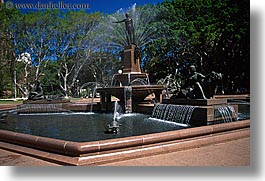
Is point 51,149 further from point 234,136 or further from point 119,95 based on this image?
point 119,95

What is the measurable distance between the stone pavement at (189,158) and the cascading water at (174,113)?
1877 mm

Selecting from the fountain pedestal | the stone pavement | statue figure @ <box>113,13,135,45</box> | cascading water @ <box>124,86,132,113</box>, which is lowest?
the stone pavement

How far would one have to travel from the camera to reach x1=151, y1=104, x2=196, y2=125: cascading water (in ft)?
20.0

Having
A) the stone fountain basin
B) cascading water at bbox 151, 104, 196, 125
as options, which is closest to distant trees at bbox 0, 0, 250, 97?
cascading water at bbox 151, 104, 196, 125

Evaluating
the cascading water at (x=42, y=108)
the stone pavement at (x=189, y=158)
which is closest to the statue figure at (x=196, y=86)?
the stone pavement at (x=189, y=158)

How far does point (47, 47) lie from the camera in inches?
516

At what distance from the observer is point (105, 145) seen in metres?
3.68

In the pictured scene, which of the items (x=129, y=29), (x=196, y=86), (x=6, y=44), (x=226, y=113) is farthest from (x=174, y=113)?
(x=6, y=44)

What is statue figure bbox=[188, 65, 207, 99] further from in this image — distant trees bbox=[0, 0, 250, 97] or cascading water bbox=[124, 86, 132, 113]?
cascading water bbox=[124, 86, 132, 113]

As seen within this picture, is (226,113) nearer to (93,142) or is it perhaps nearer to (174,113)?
(174,113)

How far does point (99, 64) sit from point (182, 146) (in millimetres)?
17088

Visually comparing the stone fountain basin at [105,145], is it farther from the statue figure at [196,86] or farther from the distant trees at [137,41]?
the statue figure at [196,86]

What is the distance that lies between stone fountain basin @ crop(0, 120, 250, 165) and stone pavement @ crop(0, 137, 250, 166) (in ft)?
0.27

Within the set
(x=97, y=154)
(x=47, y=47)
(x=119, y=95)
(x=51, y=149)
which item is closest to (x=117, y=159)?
(x=97, y=154)
